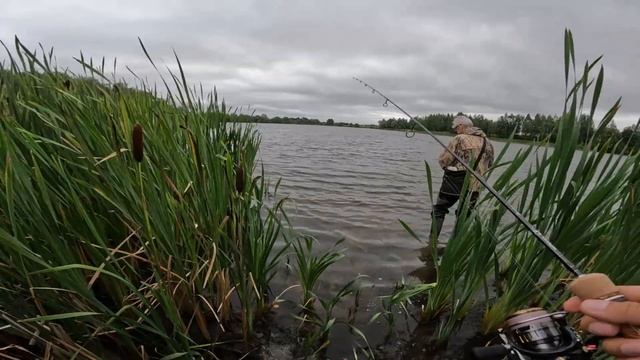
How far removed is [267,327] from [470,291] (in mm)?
1564

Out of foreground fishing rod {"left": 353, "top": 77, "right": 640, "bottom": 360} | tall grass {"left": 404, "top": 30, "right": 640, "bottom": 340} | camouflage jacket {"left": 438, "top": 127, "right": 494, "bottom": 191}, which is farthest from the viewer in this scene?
camouflage jacket {"left": 438, "top": 127, "right": 494, "bottom": 191}

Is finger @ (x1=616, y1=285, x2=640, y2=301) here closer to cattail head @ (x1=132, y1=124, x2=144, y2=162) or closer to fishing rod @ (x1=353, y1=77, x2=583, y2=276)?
fishing rod @ (x1=353, y1=77, x2=583, y2=276)

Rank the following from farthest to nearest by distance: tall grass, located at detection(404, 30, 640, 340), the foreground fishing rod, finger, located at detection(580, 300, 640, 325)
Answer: tall grass, located at detection(404, 30, 640, 340) < the foreground fishing rod < finger, located at detection(580, 300, 640, 325)

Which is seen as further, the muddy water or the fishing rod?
the muddy water

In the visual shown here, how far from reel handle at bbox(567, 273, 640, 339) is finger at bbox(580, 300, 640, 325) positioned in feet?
0.10

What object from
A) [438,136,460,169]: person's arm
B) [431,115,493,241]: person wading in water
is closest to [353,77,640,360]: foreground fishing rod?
[431,115,493,241]: person wading in water

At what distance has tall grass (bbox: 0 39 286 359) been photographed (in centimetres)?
158

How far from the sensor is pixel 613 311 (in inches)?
38.6

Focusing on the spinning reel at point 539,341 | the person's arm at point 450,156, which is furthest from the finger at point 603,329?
the person's arm at point 450,156

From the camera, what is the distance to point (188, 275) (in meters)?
2.25

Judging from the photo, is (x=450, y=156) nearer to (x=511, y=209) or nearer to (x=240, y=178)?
(x=511, y=209)

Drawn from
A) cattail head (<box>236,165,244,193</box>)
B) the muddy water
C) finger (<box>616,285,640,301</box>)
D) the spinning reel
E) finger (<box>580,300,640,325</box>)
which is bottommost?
the muddy water

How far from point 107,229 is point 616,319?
2417mm

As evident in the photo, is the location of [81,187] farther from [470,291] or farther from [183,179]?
[470,291]
